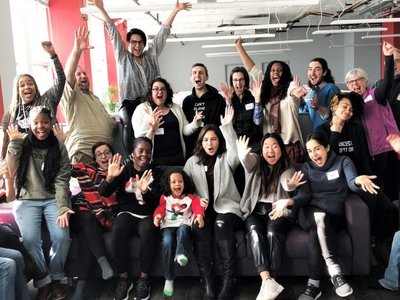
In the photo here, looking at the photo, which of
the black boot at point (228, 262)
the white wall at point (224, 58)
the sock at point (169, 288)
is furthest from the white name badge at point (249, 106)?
the white wall at point (224, 58)

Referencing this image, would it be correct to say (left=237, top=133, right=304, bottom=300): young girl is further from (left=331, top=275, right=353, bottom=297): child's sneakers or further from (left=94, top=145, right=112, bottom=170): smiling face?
(left=94, top=145, right=112, bottom=170): smiling face

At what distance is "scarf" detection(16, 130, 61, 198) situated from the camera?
293 cm

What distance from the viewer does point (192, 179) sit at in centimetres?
317

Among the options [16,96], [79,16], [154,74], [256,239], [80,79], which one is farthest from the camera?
[79,16]

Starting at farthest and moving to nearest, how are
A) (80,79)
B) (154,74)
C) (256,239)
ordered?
(154,74)
(80,79)
(256,239)

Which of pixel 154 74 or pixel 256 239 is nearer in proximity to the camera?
pixel 256 239

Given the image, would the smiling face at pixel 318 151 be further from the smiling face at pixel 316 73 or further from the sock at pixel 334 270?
the smiling face at pixel 316 73

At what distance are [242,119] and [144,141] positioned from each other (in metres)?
0.96

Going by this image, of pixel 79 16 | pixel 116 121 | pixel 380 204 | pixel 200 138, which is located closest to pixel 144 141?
pixel 200 138

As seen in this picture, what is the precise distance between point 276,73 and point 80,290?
7.63 feet

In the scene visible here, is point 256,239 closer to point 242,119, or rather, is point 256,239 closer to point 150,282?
point 150,282

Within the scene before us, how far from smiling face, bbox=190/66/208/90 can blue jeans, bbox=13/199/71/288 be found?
64.1 inches

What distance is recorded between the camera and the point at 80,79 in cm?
363

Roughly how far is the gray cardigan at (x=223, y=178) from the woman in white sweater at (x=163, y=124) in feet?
1.29
